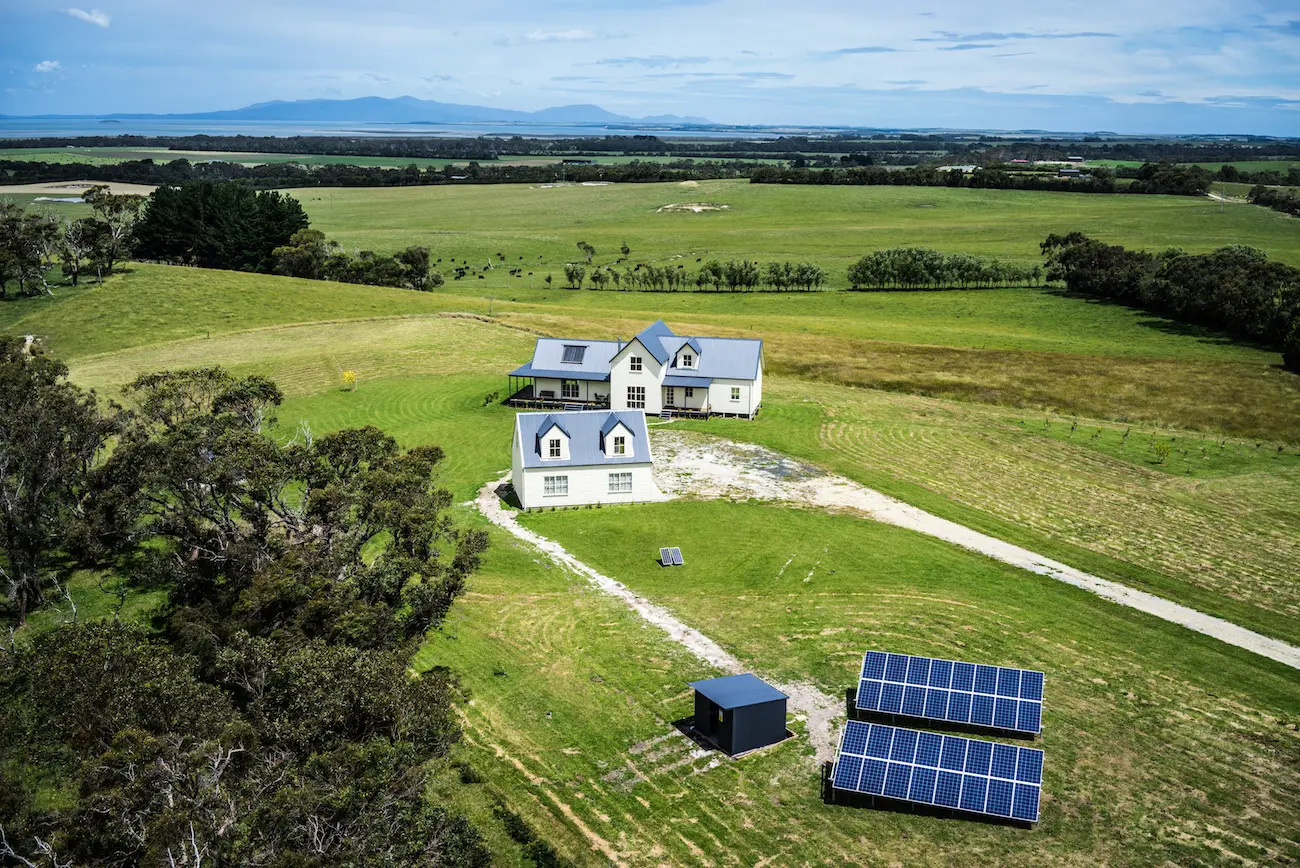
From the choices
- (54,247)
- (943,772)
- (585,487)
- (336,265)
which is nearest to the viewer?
(943,772)

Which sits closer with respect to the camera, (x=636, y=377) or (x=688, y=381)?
(x=688, y=381)

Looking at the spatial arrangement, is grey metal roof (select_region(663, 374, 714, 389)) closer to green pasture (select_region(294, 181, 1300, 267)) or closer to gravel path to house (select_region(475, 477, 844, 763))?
gravel path to house (select_region(475, 477, 844, 763))

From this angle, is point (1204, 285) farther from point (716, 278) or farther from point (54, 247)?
point (54, 247)

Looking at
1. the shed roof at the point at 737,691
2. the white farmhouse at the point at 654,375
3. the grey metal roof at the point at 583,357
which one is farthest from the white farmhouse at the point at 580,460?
the shed roof at the point at 737,691

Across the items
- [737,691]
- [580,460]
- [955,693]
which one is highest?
[580,460]

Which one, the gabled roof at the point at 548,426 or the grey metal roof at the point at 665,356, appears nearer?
the gabled roof at the point at 548,426

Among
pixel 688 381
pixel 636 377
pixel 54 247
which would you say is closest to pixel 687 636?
pixel 688 381

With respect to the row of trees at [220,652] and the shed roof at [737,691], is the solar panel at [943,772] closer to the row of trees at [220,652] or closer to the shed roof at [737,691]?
the shed roof at [737,691]

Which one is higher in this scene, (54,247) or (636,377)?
(54,247)
